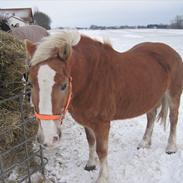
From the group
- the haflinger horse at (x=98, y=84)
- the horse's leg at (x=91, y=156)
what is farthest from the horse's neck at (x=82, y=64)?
the horse's leg at (x=91, y=156)

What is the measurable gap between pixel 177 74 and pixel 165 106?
50 centimetres

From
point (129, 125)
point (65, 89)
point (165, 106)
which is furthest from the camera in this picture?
point (129, 125)

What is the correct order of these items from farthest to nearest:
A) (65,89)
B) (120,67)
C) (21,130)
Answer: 1. (21,130)
2. (120,67)
3. (65,89)

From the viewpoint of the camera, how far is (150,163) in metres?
3.73

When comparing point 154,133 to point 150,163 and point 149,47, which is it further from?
point 149,47

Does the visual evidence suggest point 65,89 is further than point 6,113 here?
No

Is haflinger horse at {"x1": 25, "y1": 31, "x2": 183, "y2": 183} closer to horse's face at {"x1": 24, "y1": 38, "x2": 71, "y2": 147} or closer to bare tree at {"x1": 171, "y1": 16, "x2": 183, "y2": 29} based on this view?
A: horse's face at {"x1": 24, "y1": 38, "x2": 71, "y2": 147}

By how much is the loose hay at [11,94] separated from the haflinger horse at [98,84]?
2.43ft

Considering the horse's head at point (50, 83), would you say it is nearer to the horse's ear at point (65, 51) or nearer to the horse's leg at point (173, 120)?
the horse's ear at point (65, 51)

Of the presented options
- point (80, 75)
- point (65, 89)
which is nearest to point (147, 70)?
point (80, 75)

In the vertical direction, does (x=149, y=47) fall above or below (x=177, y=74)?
above

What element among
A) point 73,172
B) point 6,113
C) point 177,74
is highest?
point 177,74

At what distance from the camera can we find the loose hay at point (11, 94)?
3.24m

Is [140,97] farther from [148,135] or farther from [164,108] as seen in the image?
[148,135]
